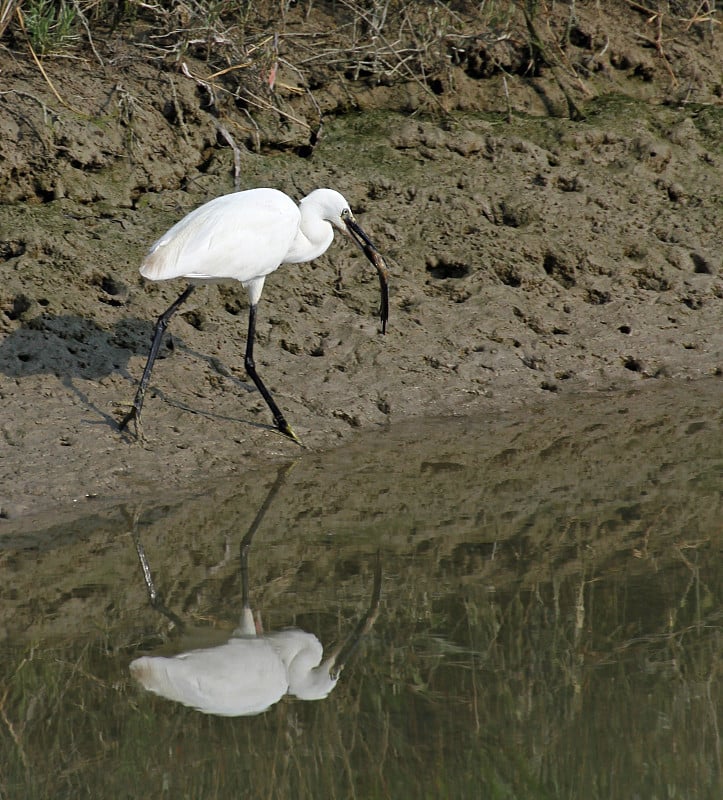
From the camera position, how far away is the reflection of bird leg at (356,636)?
128 inches

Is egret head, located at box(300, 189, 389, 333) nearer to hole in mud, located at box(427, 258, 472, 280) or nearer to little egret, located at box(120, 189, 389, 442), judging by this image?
little egret, located at box(120, 189, 389, 442)

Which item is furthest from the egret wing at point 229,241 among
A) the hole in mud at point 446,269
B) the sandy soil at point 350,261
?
the hole in mud at point 446,269

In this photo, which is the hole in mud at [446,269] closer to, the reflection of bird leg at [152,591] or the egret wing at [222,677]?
the reflection of bird leg at [152,591]

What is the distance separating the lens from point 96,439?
4859 millimetres

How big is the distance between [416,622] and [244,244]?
84.0 inches

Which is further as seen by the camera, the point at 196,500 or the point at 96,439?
the point at 96,439

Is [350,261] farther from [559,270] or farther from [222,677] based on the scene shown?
[222,677]

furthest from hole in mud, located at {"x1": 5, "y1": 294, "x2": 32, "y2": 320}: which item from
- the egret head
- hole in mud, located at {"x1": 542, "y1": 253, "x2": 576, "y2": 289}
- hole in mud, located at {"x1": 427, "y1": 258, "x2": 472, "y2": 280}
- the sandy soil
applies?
hole in mud, located at {"x1": 542, "y1": 253, "x2": 576, "y2": 289}

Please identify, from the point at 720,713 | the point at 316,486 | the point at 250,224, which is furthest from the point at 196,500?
the point at 720,713

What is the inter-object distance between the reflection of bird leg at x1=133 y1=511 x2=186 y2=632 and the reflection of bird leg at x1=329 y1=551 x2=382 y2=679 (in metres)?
0.52

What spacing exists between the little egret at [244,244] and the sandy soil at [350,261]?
0.99ft

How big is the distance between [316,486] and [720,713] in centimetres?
216

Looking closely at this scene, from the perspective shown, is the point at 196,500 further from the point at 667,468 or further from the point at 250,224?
the point at 667,468

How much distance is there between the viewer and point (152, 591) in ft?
12.4
